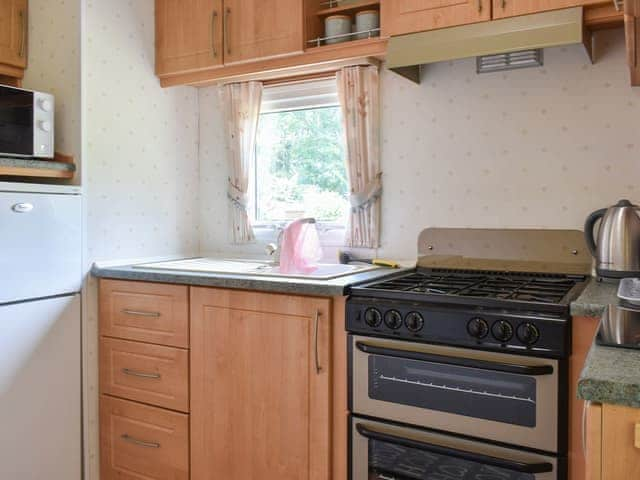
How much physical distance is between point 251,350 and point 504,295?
2.95ft

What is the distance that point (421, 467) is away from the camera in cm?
174

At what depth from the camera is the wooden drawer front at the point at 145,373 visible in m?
2.28

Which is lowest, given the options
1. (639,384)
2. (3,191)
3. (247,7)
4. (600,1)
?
(639,384)

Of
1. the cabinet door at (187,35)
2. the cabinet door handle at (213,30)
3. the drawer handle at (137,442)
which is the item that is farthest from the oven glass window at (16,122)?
the drawer handle at (137,442)

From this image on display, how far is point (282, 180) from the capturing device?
290cm

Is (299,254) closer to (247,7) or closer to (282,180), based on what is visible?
(282,180)

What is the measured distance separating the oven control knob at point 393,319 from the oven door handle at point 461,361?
0.24 feet

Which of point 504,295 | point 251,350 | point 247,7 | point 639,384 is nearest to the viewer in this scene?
point 639,384

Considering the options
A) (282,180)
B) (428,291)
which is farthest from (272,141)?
(428,291)

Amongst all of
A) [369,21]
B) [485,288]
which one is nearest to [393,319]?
[485,288]

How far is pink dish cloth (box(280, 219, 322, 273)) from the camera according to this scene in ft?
7.93

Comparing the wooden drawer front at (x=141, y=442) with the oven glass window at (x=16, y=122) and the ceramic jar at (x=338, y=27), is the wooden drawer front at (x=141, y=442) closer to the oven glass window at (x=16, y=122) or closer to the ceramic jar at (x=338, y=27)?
the oven glass window at (x=16, y=122)

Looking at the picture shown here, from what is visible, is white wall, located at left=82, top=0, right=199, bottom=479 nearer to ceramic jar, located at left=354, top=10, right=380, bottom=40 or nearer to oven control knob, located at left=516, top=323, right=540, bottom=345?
ceramic jar, located at left=354, top=10, right=380, bottom=40

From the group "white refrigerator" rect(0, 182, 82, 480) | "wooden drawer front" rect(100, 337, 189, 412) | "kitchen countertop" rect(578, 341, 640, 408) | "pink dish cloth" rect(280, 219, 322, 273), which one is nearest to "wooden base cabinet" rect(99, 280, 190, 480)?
"wooden drawer front" rect(100, 337, 189, 412)
